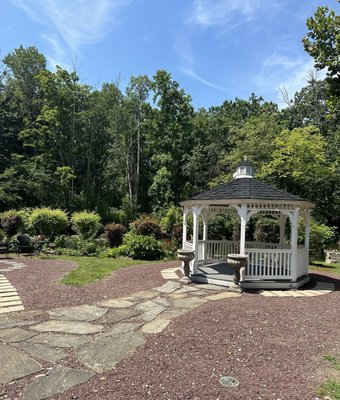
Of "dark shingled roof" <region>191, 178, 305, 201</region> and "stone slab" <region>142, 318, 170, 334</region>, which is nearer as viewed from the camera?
"stone slab" <region>142, 318, 170, 334</region>

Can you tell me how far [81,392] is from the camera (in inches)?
121

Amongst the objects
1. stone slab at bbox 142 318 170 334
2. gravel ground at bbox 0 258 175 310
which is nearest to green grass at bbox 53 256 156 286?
gravel ground at bbox 0 258 175 310

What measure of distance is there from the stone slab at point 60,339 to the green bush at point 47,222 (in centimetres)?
1253

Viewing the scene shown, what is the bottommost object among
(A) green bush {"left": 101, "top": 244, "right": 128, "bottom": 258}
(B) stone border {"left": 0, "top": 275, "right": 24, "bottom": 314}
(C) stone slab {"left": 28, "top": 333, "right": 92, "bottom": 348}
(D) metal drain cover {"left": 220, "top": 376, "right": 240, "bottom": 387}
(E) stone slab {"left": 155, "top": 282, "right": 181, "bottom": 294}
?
(B) stone border {"left": 0, "top": 275, "right": 24, "bottom": 314}

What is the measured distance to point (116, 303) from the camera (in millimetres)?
6363

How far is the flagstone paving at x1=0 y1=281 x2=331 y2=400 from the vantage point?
3.38 m

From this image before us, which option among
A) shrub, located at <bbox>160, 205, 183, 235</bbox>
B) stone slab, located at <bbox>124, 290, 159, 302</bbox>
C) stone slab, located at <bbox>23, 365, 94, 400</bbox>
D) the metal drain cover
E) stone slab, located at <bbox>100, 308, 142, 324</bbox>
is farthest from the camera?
shrub, located at <bbox>160, 205, 183, 235</bbox>

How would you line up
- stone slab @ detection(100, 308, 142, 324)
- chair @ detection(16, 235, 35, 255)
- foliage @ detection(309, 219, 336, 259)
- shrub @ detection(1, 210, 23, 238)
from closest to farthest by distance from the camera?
stone slab @ detection(100, 308, 142, 324)
chair @ detection(16, 235, 35, 255)
foliage @ detection(309, 219, 336, 259)
shrub @ detection(1, 210, 23, 238)

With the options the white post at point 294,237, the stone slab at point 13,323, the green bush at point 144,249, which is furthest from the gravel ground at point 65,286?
the white post at point 294,237

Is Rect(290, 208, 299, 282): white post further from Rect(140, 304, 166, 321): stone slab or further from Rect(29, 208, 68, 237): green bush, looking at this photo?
Rect(29, 208, 68, 237): green bush

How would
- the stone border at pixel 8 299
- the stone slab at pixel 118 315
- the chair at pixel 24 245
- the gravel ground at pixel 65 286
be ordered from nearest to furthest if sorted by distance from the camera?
the stone slab at pixel 118 315 → the stone border at pixel 8 299 → the gravel ground at pixel 65 286 → the chair at pixel 24 245

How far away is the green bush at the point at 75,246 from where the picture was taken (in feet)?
46.6

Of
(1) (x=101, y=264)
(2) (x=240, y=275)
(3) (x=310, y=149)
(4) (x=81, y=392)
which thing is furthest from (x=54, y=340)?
(3) (x=310, y=149)

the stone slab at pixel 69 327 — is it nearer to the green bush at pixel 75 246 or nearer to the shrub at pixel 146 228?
the green bush at pixel 75 246
